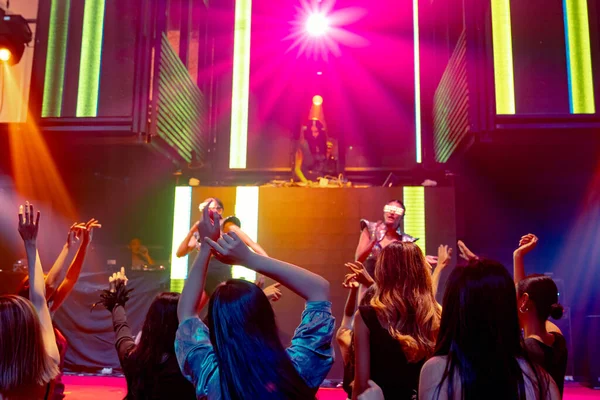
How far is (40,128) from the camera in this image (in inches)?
272

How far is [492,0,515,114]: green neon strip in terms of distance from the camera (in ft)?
21.3

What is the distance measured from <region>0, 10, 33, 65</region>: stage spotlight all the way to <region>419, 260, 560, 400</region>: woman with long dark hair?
8.10 meters

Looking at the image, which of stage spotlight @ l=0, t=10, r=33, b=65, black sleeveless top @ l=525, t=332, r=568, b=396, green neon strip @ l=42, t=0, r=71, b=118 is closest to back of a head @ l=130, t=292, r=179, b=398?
black sleeveless top @ l=525, t=332, r=568, b=396

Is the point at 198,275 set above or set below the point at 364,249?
below

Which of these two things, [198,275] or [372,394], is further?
[372,394]

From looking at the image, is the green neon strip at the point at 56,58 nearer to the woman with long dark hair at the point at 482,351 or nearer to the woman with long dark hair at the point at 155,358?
the woman with long dark hair at the point at 155,358

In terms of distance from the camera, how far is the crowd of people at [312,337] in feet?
5.15

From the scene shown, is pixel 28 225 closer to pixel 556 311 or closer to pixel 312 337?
pixel 312 337

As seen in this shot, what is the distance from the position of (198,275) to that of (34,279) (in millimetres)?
1050

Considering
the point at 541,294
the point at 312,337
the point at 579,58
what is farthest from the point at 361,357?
the point at 579,58

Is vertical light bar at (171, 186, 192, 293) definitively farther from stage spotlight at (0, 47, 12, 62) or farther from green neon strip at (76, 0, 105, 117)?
stage spotlight at (0, 47, 12, 62)

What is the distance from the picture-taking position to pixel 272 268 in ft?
5.54

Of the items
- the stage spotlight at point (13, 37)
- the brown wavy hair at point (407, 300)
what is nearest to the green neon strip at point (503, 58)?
the brown wavy hair at point (407, 300)

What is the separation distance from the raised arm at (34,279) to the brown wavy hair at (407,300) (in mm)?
1410
